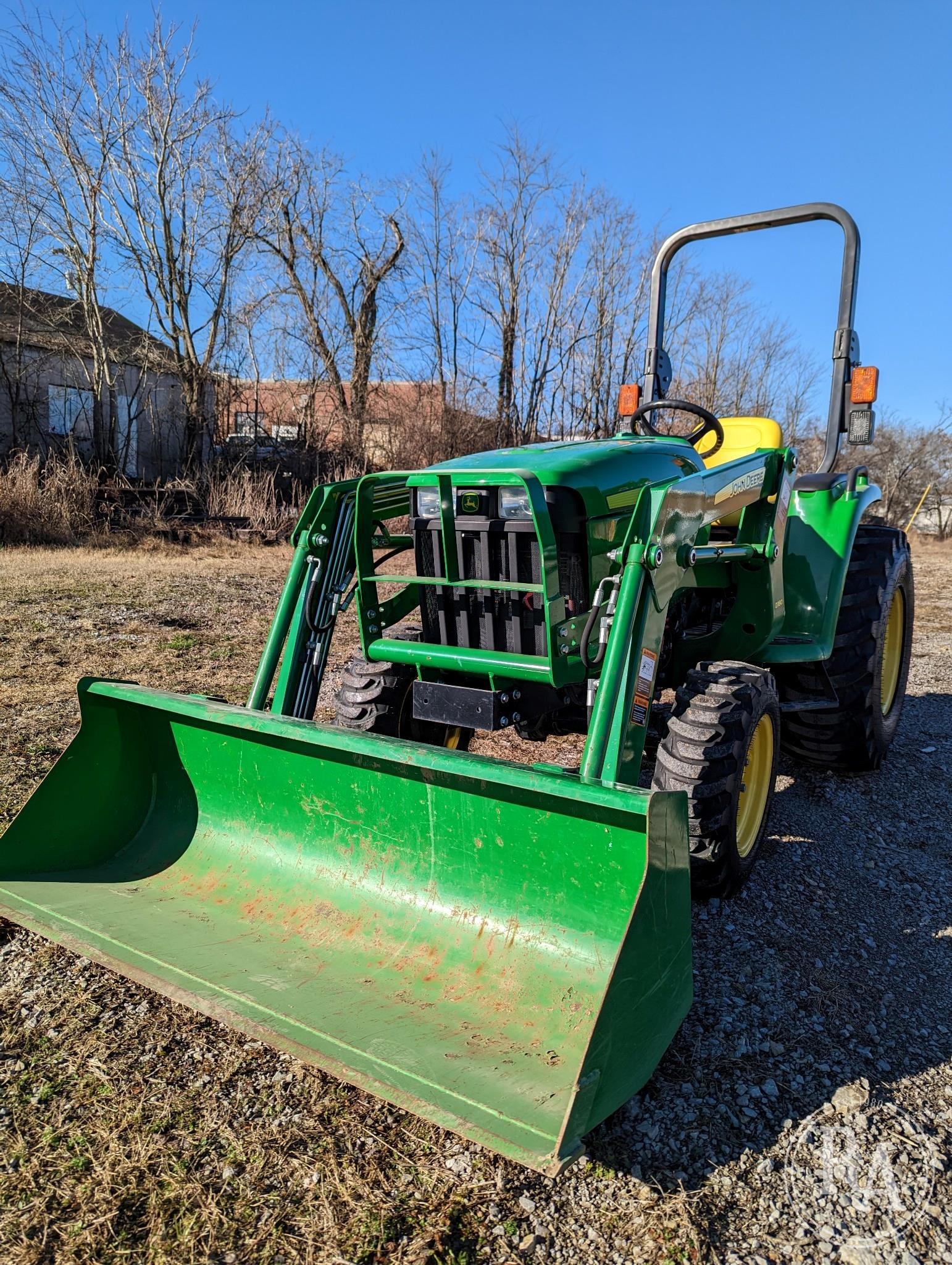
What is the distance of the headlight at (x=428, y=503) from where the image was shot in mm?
3309

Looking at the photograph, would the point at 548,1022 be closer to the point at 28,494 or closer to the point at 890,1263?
the point at 890,1263

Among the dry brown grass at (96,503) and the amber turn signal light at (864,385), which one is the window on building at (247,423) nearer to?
the dry brown grass at (96,503)

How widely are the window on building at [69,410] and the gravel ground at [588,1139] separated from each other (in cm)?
1741

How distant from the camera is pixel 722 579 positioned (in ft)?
13.0

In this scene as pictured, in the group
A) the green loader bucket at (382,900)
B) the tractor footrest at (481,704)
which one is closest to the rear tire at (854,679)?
the tractor footrest at (481,704)

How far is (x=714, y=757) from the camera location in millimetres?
2975

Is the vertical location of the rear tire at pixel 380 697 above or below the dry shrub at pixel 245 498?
below

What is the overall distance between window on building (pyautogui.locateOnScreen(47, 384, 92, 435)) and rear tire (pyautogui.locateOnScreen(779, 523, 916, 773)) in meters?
16.9

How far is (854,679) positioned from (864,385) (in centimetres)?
146

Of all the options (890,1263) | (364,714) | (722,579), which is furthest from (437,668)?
(890,1263)

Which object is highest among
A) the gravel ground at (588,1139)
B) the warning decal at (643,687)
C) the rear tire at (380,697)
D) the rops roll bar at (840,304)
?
the rops roll bar at (840,304)

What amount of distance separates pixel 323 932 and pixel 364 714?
42.7 inches

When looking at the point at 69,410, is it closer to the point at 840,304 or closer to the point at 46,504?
the point at 46,504

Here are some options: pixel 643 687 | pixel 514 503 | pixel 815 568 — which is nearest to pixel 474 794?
pixel 643 687
